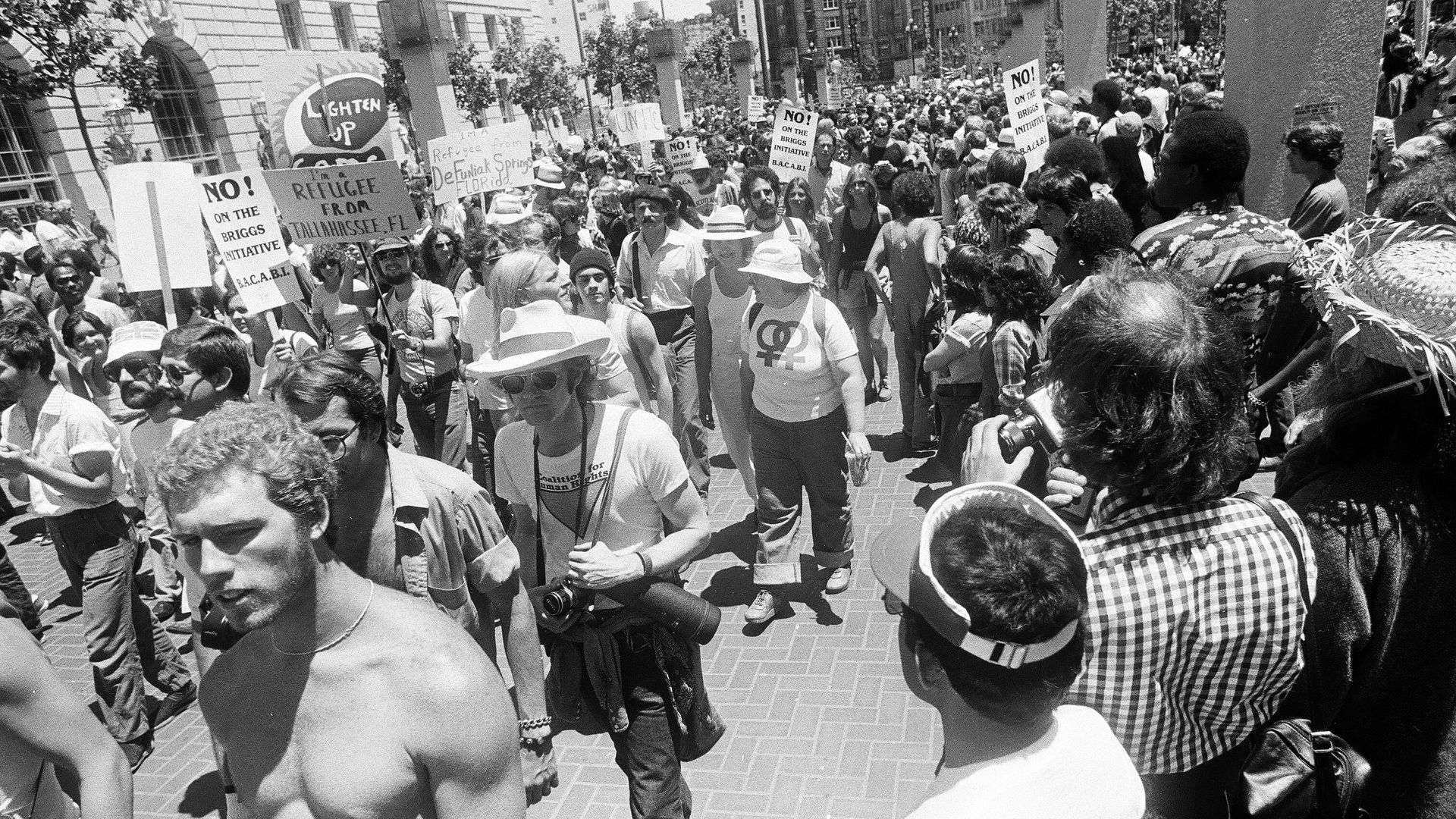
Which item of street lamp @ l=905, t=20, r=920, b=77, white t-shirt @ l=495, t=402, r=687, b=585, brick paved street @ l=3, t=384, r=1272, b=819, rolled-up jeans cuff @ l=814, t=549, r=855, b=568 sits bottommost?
brick paved street @ l=3, t=384, r=1272, b=819

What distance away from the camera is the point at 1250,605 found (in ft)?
5.97

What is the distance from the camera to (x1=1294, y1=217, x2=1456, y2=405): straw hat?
6.10 feet

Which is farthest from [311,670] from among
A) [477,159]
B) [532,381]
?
[477,159]

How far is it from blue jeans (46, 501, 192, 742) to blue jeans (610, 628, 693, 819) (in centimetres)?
297

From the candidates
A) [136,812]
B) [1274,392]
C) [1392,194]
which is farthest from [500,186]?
[1392,194]

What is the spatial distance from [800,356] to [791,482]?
2.45ft

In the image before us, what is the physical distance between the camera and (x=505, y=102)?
153 ft

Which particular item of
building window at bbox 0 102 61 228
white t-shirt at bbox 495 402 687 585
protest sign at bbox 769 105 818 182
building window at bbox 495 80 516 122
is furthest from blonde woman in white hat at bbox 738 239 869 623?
building window at bbox 495 80 516 122

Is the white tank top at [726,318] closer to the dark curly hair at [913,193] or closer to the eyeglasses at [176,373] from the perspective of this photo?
the dark curly hair at [913,193]

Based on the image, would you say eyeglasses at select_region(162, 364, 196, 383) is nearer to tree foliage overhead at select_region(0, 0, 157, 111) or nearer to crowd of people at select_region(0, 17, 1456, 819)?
crowd of people at select_region(0, 17, 1456, 819)

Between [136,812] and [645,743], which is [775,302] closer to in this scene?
[645,743]

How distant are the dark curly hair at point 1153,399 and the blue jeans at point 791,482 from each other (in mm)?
2976

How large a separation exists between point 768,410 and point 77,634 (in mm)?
4901

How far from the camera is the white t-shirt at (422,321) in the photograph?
6.23 meters
